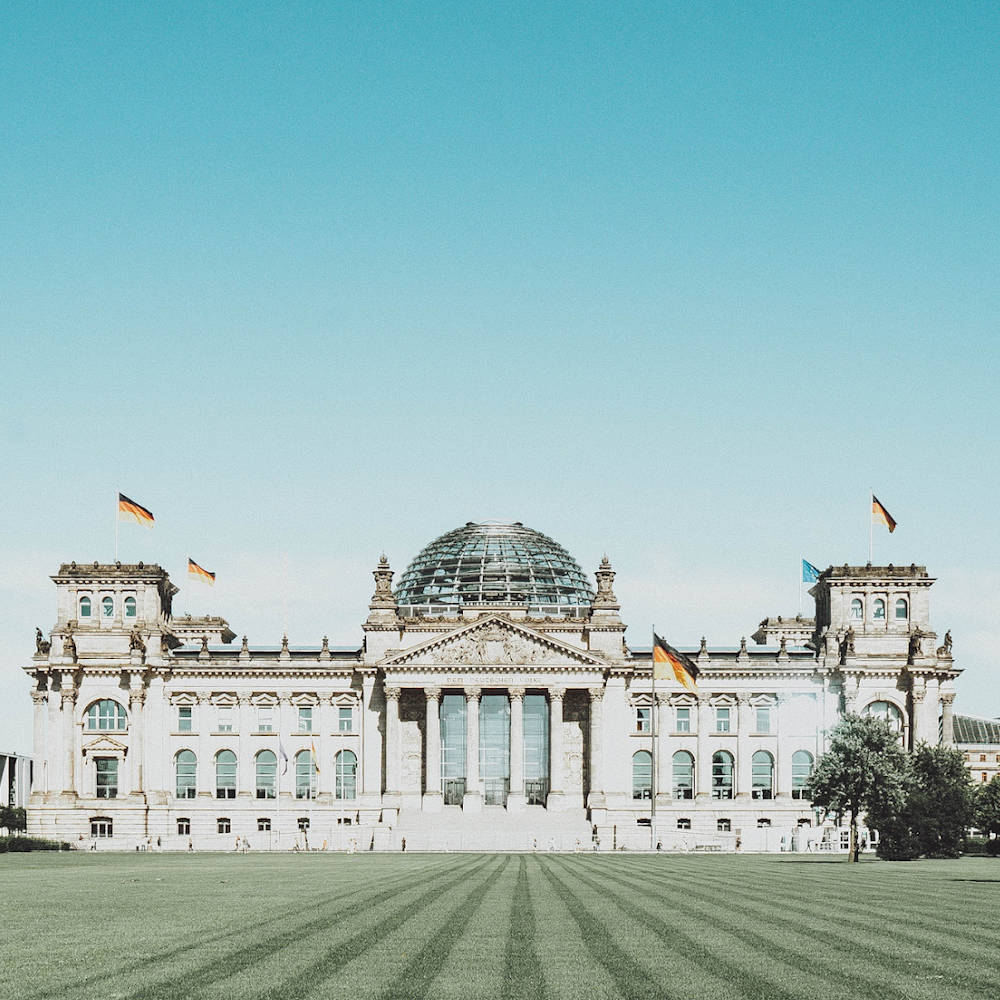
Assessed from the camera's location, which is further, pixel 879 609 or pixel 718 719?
pixel 718 719

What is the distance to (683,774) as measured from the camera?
461 feet

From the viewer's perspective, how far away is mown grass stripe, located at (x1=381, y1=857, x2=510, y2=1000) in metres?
24.9

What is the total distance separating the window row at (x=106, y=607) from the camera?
141 metres

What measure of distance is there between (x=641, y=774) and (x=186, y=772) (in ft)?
142

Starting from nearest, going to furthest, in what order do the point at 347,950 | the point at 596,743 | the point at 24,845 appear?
the point at 347,950 → the point at 24,845 → the point at 596,743

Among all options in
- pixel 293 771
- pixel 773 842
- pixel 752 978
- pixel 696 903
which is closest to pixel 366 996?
pixel 752 978

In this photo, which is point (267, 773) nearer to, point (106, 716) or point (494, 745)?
point (106, 716)

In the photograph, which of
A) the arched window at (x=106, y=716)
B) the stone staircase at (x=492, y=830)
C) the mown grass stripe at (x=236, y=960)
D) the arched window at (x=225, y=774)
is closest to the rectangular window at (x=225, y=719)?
the arched window at (x=225, y=774)

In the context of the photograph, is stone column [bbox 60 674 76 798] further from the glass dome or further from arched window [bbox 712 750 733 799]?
arched window [bbox 712 750 733 799]

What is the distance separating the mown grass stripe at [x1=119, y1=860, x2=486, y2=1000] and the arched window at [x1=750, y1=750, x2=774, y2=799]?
10264cm

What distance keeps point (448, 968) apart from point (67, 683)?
385ft

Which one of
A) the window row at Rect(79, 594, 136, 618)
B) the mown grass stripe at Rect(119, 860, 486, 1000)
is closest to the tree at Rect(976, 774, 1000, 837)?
the window row at Rect(79, 594, 136, 618)

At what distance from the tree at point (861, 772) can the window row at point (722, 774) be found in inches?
1775

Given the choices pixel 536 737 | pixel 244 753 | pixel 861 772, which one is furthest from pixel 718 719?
pixel 861 772
